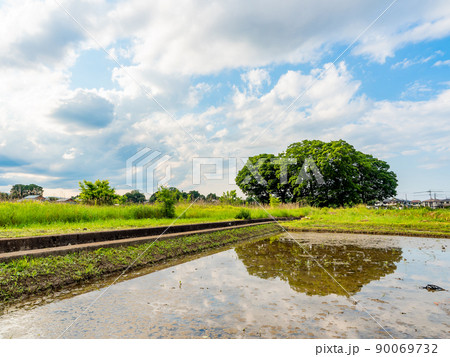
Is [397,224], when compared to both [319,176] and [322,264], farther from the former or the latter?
[319,176]

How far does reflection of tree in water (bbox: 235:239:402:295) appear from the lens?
5300 millimetres

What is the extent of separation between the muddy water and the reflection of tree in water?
0.07ft

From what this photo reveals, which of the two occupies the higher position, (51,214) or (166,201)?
(166,201)

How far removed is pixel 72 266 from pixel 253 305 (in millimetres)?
3371

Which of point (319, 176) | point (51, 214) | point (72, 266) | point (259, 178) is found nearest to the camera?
point (72, 266)

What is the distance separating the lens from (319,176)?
121 feet

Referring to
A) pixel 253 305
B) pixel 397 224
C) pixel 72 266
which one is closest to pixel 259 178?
pixel 397 224

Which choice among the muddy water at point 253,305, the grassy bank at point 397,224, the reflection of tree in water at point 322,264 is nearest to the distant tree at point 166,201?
the reflection of tree in water at point 322,264

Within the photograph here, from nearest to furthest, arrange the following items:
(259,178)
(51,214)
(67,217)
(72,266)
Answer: (72,266)
(51,214)
(67,217)
(259,178)

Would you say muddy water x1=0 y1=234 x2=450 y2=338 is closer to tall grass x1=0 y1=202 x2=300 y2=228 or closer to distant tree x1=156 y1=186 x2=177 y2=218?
tall grass x1=0 y1=202 x2=300 y2=228

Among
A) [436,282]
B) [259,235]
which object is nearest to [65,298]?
[436,282]

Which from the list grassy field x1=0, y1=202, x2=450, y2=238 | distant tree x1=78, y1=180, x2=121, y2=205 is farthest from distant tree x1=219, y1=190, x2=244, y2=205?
distant tree x1=78, y1=180, x2=121, y2=205

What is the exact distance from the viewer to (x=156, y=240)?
845cm

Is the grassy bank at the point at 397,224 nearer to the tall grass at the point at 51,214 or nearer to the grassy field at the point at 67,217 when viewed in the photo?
the grassy field at the point at 67,217
